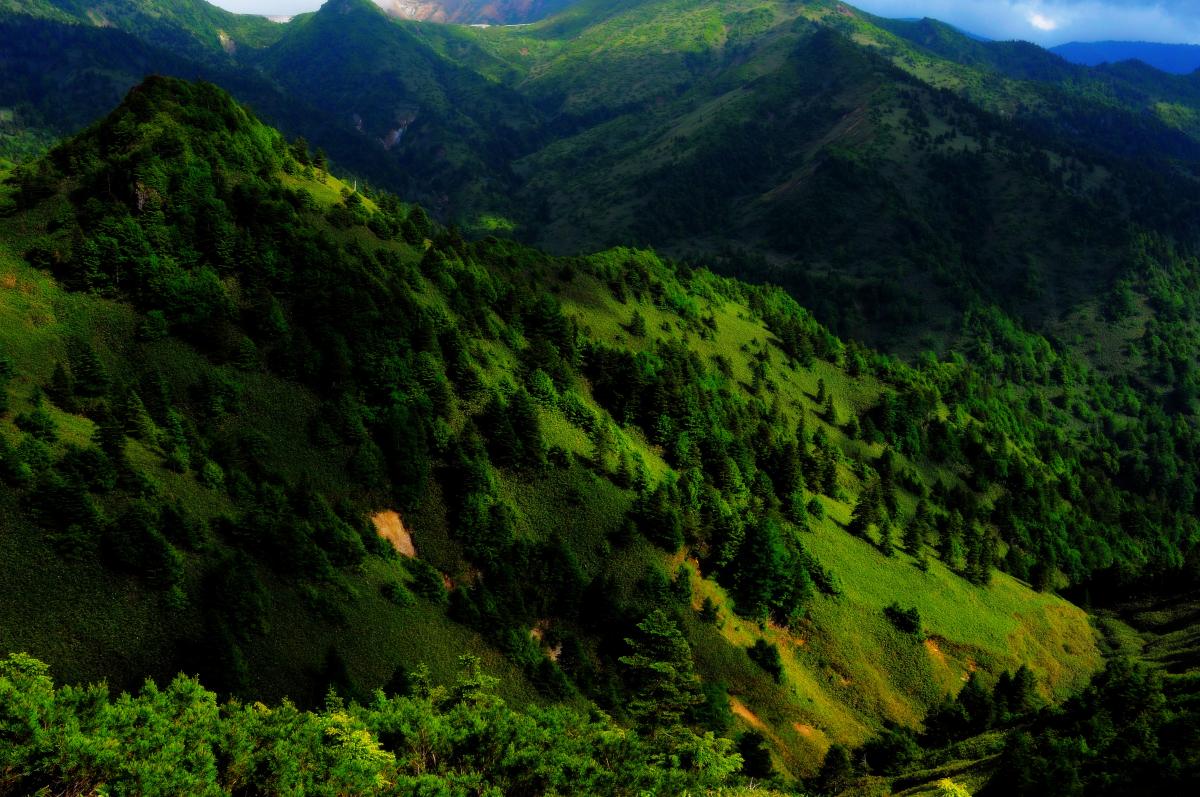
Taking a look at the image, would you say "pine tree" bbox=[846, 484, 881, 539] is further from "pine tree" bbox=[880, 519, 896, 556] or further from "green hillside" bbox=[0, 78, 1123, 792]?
"pine tree" bbox=[880, 519, 896, 556]

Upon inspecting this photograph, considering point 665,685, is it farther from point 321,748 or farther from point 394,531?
point 394,531

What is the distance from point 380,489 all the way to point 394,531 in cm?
462

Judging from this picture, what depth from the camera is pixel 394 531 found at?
261ft

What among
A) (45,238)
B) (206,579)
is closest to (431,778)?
(206,579)

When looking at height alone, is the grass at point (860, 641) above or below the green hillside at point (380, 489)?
below

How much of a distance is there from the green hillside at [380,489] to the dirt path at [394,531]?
2.63 feet

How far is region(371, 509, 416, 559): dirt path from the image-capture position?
78.4 m

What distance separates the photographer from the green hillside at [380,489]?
5897cm

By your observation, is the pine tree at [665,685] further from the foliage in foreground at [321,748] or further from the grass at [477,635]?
the grass at [477,635]

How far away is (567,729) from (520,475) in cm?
3955

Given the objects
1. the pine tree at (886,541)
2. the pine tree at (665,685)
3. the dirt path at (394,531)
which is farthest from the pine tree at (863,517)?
the dirt path at (394,531)

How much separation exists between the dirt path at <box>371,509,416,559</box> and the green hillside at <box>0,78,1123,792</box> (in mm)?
802

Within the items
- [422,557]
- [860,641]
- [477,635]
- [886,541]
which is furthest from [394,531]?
[886,541]

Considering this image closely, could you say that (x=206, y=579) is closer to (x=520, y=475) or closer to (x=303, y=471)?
(x=303, y=471)
